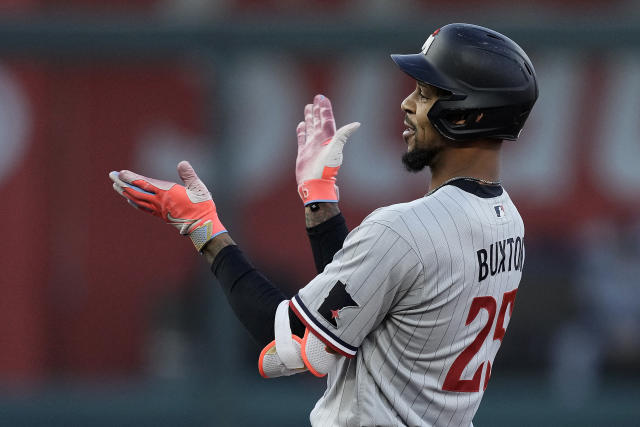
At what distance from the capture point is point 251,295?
2273 mm

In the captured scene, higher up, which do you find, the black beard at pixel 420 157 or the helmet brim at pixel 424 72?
the helmet brim at pixel 424 72

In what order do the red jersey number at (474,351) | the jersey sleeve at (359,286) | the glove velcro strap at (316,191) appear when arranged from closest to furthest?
1. the jersey sleeve at (359,286)
2. the red jersey number at (474,351)
3. the glove velcro strap at (316,191)

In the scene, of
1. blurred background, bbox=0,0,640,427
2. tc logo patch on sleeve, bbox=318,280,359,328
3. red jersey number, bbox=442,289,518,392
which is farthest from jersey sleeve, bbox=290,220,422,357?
blurred background, bbox=0,0,640,427

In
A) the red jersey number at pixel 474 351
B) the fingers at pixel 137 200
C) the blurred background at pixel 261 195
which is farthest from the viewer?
the blurred background at pixel 261 195

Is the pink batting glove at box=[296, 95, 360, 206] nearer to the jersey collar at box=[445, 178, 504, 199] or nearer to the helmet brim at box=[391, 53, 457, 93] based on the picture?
the helmet brim at box=[391, 53, 457, 93]

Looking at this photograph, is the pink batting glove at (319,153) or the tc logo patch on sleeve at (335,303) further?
the pink batting glove at (319,153)

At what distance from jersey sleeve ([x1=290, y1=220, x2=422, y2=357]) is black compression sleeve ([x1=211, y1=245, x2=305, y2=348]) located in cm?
9

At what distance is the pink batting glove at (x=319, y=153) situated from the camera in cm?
255

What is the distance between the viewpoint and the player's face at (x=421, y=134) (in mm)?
2293

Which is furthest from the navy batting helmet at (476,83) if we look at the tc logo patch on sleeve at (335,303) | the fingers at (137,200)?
the fingers at (137,200)

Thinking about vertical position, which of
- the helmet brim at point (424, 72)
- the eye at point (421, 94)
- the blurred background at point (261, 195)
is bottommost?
the blurred background at point (261, 195)

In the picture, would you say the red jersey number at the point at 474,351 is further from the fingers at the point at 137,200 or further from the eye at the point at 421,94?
the fingers at the point at 137,200

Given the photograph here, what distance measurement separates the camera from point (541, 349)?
631 cm

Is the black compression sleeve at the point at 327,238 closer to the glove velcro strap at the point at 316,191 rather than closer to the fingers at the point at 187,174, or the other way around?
the glove velcro strap at the point at 316,191
